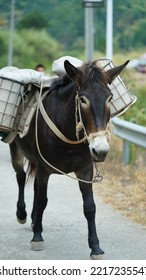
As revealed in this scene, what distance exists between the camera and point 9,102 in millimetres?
9172

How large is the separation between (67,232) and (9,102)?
158cm

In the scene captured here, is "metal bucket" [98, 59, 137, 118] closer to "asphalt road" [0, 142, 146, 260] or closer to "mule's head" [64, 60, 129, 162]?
"mule's head" [64, 60, 129, 162]

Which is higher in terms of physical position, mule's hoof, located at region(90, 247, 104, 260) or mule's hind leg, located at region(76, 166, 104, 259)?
mule's hind leg, located at region(76, 166, 104, 259)

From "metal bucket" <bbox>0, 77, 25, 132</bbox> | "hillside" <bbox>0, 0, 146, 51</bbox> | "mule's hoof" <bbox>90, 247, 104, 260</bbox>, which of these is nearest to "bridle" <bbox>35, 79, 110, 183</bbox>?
"metal bucket" <bbox>0, 77, 25, 132</bbox>

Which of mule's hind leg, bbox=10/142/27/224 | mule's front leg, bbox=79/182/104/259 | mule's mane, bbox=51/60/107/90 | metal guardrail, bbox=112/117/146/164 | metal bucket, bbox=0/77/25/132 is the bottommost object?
metal guardrail, bbox=112/117/146/164

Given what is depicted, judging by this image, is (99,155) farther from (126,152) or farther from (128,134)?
(126,152)

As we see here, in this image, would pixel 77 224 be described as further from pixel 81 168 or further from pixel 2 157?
pixel 2 157

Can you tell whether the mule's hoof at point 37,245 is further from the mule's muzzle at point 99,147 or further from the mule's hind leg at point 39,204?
the mule's muzzle at point 99,147

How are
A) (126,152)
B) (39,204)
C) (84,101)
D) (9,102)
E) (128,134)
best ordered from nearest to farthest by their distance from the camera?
(84,101) < (39,204) < (9,102) < (128,134) < (126,152)

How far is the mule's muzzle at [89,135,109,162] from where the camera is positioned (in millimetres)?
7336

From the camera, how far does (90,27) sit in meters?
21.1

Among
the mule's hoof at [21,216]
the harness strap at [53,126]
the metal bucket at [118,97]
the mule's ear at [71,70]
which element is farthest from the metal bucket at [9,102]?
the mule's ear at [71,70]

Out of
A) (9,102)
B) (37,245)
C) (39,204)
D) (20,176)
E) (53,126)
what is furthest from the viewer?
(20,176)

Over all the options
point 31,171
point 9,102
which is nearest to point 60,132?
point 9,102
